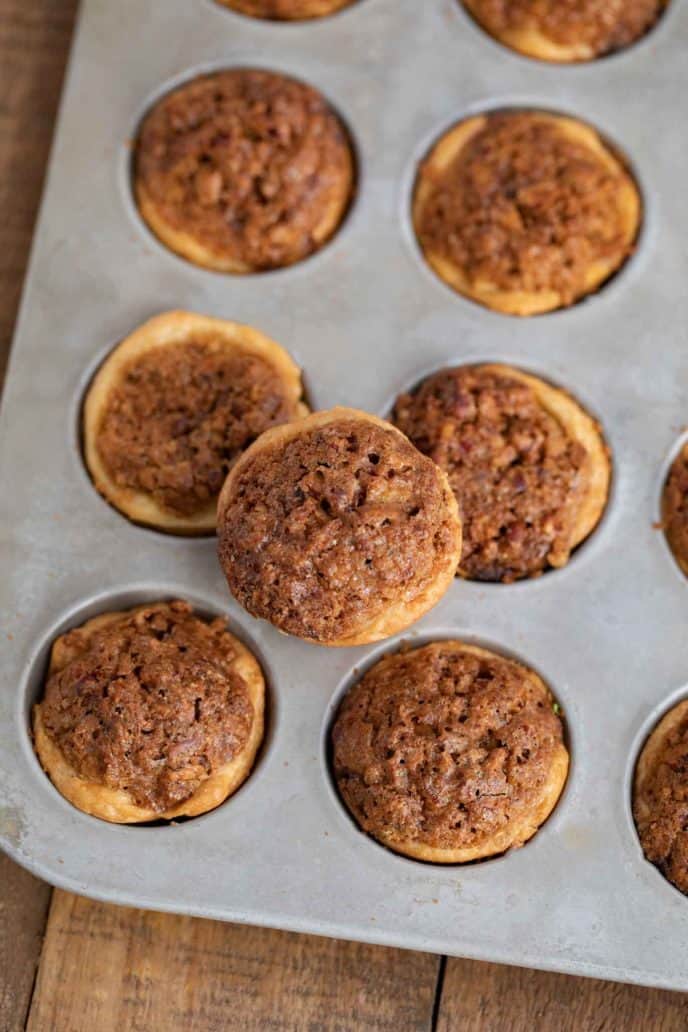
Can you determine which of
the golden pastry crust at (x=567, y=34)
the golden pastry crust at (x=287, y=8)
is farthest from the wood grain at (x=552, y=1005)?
the golden pastry crust at (x=287, y=8)

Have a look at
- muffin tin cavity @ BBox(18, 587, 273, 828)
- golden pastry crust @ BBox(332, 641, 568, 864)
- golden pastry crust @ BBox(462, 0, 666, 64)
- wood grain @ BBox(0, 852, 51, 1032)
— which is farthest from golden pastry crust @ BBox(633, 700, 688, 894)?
golden pastry crust @ BBox(462, 0, 666, 64)

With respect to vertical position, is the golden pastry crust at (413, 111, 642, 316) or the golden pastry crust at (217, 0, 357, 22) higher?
the golden pastry crust at (217, 0, 357, 22)

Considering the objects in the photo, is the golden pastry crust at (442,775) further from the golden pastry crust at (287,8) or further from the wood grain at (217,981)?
the golden pastry crust at (287,8)

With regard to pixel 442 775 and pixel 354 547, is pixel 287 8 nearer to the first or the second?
pixel 354 547

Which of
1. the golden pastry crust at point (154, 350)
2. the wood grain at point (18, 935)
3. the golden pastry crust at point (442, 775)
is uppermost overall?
the golden pastry crust at point (154, 350)

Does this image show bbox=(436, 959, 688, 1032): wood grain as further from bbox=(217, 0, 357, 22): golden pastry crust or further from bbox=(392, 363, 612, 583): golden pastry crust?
bbox=(217, 0, 357, 22): golden pastry crust

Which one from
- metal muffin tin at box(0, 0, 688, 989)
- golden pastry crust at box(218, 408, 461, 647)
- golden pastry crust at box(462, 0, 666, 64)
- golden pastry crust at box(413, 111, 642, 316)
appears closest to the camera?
golden pastry crust at box(218, 408, 461, 647)

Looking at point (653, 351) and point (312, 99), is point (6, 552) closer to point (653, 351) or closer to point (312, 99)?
point (312, 99)
